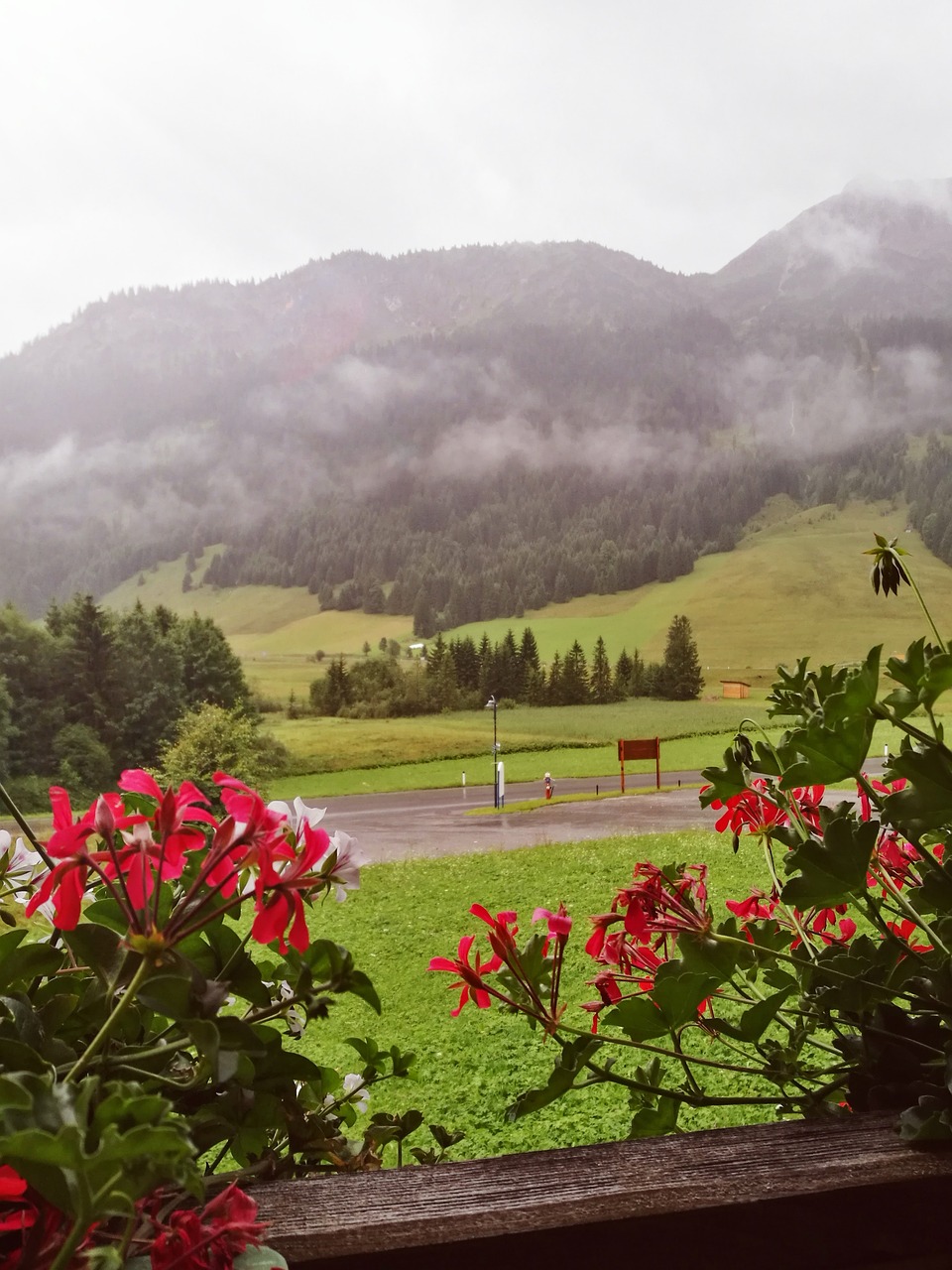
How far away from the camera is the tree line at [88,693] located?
12.6 feet

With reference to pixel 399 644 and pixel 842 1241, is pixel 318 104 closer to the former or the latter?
pixel 399 644

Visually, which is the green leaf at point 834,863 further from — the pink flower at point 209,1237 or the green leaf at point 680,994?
the pink flower at point 209,1237

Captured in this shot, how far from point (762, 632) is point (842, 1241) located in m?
6.53

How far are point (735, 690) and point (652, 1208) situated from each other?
5489mm

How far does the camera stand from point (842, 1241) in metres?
0.25

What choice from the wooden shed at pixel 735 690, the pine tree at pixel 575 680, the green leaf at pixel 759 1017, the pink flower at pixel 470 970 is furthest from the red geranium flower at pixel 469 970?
the wooden shed at pixel 735 690

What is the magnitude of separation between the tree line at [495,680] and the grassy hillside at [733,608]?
52 centimetres

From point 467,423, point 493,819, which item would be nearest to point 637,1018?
point 493,819

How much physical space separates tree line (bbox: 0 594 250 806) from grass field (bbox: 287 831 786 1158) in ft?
5.54

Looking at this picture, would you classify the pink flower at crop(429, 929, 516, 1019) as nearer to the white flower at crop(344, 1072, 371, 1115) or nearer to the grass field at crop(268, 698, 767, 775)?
the white flower at crop(344, 1072, 371, 1115)

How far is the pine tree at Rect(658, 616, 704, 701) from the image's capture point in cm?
535

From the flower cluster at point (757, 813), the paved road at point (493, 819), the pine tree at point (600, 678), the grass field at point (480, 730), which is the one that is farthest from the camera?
the pine tree at point (600, 678)

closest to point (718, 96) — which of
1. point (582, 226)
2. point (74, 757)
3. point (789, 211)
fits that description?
point (789, 211)

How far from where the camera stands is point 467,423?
27.8ft
